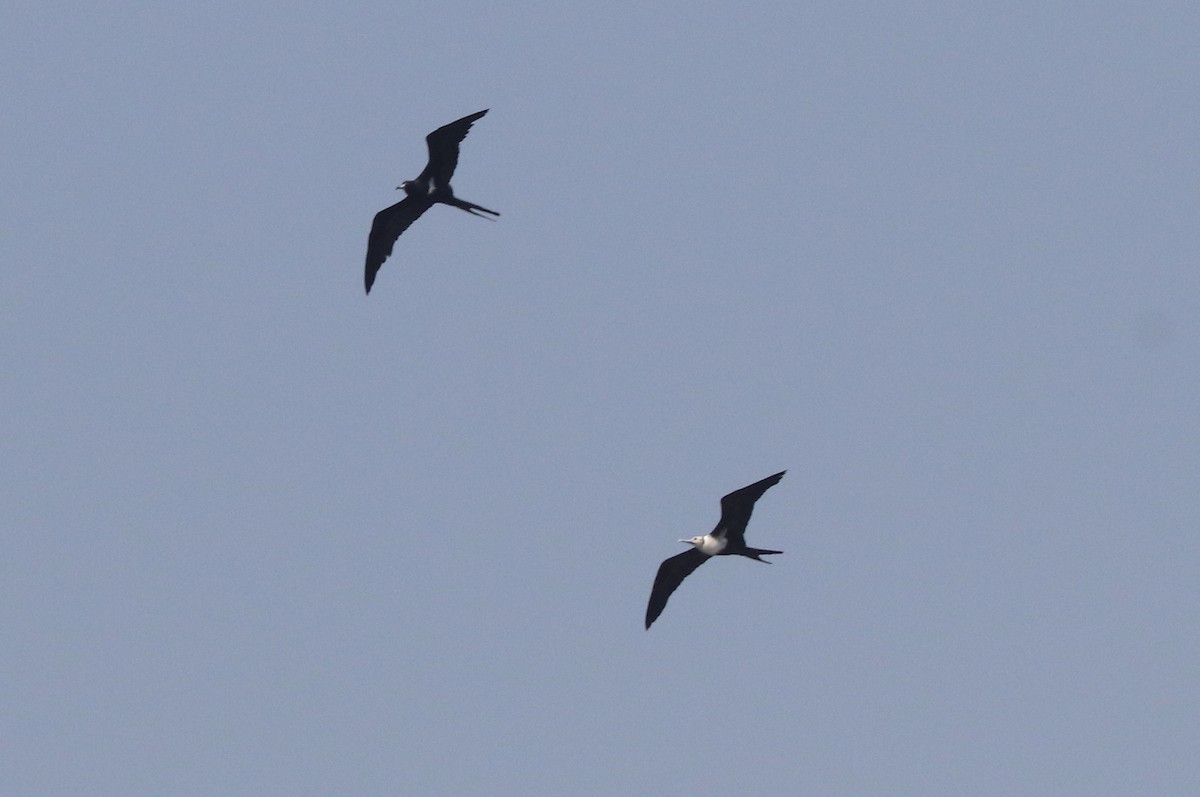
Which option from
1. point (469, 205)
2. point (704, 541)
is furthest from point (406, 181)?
point (704, 541)

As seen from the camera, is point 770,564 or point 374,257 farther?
point 374,257

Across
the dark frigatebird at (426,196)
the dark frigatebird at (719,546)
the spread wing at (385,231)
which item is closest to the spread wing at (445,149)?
the dark frigatebird at (426,196)

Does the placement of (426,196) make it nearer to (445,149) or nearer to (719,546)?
(445,149)

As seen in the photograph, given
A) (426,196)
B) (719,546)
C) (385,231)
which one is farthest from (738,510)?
(385,231)

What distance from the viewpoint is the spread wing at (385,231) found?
44.5 metres

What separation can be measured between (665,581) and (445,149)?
1054 cm

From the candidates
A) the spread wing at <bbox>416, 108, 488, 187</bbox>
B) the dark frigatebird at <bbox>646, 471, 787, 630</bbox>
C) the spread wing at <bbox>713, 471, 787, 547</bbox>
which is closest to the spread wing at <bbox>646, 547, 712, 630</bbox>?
the dark frigatebird at <bbox>646, 471, 787, 630</bbox>

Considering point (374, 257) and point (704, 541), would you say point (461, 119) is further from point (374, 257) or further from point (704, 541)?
point (704, 541)

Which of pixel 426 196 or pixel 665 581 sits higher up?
pixel 426 196

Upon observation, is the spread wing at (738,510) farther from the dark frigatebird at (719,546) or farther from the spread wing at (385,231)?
the spread wing at (385,231)

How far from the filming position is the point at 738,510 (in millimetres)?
40062

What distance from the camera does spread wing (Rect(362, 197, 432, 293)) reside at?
4450 cm

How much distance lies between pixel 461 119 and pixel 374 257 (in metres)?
4.86

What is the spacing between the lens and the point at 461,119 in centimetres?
4172
